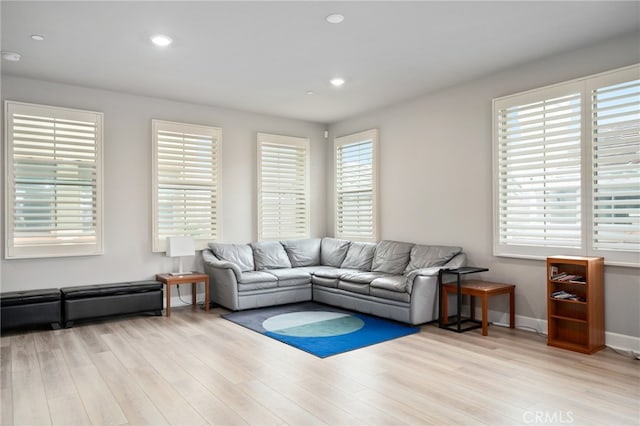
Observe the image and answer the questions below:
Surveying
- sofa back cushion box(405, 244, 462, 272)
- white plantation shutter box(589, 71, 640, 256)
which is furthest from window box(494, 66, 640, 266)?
sofa back cushion box(405, 244, 462, 272)

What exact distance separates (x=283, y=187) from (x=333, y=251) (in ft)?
4.31

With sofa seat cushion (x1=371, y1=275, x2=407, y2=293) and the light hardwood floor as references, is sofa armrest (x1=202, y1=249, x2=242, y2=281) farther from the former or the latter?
sofa seat cushion (x1=371, y1=275, x2=407, y2=293)

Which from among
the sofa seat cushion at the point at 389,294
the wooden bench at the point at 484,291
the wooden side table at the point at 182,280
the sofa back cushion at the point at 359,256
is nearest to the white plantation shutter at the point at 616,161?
the wooden bench at the point at 484,291

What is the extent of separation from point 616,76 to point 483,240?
206cm

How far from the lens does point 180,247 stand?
5.70m

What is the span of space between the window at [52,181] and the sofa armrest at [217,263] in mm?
1304

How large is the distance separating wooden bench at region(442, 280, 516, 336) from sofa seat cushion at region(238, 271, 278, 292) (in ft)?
7.27

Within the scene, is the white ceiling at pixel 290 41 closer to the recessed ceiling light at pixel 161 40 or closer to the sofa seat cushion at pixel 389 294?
the recessed ceiling light at pixel 161 40

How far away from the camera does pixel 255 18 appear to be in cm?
353

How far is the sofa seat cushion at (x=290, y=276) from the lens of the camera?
19.4 feet

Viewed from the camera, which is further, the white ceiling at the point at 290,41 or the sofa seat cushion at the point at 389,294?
the sofa seat cushion at the point at 389,294

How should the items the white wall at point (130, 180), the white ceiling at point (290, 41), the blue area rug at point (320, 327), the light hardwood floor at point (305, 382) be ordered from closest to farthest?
the light hardwood floor at point (305, 382)
the white ceiling at point (290, 41)
the blue area rug at point (320, 327)
the white wall at point (130, 180)

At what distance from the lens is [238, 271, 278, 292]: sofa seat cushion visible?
5.54m

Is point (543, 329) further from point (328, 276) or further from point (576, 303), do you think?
point (328, 276)
